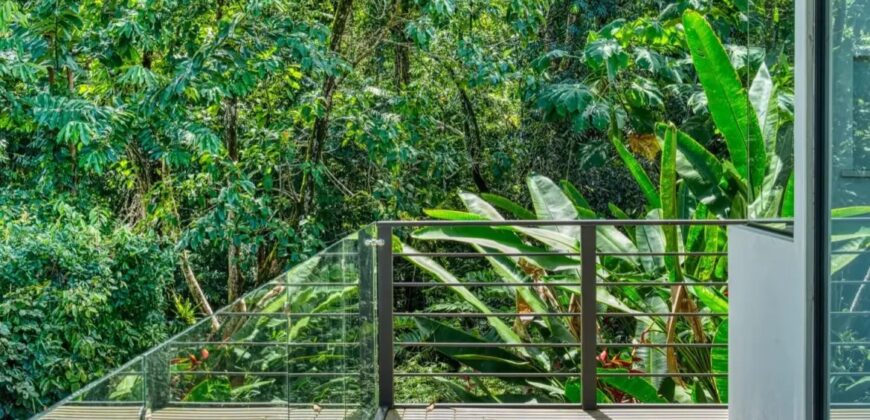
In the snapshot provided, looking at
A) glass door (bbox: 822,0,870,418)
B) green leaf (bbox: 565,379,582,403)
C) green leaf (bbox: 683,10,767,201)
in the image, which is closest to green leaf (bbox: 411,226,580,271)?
green leaf (bbox: 565,379,582,403)

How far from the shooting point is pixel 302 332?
2.15 metres

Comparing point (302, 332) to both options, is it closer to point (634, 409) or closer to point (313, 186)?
point (634, 409)

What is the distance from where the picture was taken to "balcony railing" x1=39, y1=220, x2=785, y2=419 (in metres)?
1.40

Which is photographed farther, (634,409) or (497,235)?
(497,235)

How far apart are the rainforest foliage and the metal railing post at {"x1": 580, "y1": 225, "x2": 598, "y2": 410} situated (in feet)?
1.67

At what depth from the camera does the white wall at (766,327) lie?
6.63ft

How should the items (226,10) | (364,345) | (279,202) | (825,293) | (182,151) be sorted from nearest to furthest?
(825,293)
(364,345)
(182,151)
(226,10)
(279,202)

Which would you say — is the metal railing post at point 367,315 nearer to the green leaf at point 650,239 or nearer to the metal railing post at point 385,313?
the metal railing post at point 385,313

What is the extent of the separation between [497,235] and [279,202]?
308 cm

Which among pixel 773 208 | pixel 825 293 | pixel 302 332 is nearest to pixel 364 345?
pixel 302 332

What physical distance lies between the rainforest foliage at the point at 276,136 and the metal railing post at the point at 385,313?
1072 millimetres

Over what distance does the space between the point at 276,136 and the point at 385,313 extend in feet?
10.7

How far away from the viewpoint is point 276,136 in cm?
675

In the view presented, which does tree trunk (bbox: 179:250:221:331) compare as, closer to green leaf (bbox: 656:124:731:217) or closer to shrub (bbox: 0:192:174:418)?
shrub (bbox: 0:192:174:418)
